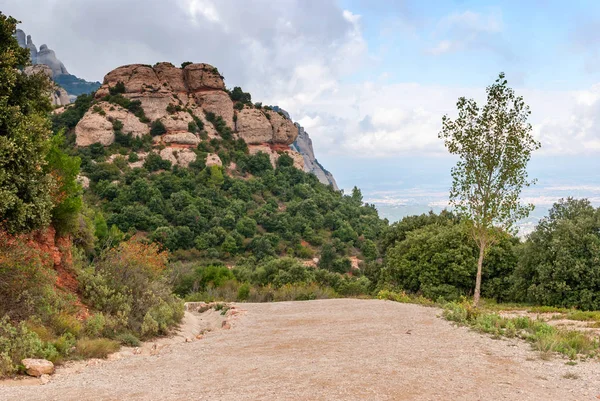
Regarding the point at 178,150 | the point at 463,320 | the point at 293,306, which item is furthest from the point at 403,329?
the point at 178,150

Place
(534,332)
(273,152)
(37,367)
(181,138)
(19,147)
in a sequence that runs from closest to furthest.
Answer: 1. (37,367)
2. (19,147)
3. (534,332)
4. (181,138)
5. (273,152)

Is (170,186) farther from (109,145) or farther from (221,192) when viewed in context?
(109,145)

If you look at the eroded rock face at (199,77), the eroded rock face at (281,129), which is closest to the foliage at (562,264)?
the eroded rock face at (281,129)

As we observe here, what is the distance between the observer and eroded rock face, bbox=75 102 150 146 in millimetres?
56156

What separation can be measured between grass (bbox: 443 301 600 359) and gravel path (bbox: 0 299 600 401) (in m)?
0.36

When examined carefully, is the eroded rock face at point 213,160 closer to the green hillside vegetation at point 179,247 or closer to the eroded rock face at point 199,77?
the green hillside vegetation at point 179,247

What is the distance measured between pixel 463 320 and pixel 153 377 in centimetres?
806

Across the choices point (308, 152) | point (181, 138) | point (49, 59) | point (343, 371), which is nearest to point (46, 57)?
point (49, 59)

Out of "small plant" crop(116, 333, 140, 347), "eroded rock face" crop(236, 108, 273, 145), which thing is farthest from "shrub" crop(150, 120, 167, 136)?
"small plant" crop(116, 333, 140, 347)

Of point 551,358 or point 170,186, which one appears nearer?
point 551,358

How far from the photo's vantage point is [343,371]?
6.80 m

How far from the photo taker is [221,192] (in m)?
55.2

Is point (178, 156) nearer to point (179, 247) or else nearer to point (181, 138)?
point (181, 138)

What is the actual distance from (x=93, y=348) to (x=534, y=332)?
9.85 m
